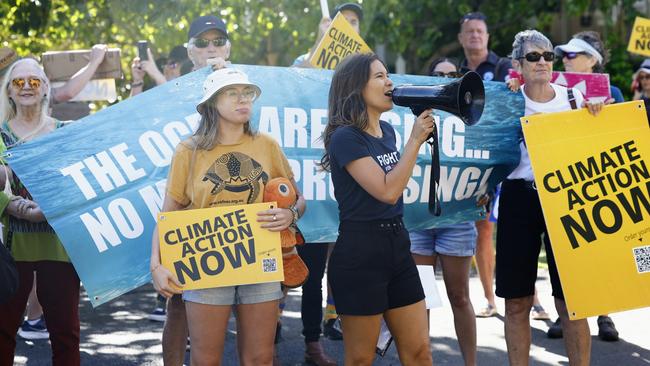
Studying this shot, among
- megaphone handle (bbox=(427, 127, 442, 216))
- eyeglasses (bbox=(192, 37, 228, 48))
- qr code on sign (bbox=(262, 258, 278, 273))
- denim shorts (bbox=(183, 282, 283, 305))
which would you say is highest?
eyeglasses (bbox=(192, 37, 228, 48))

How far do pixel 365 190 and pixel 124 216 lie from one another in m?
1.72

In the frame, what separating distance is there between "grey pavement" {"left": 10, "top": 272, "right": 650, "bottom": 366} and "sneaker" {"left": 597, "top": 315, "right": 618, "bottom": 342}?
2.3 inches

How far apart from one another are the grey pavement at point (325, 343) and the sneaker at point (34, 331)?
0.10m

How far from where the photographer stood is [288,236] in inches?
191

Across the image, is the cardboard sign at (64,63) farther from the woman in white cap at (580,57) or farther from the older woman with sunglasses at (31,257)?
the woman in white cap at (580,57)

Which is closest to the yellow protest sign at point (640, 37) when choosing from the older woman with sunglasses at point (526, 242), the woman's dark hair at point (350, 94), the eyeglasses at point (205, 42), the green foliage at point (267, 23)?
the older woman with sunglasses at point (526, 242)

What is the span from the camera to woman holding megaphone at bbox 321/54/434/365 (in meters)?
4.54

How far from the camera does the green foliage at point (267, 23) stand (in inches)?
605

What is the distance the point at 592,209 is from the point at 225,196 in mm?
2012

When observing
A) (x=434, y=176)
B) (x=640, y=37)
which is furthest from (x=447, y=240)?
(x=640, y=37)

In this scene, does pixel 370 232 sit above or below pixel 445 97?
below

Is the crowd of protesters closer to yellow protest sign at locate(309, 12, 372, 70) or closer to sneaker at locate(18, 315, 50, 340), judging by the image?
yellow protest sign at locate(309, 12, 372, 70)

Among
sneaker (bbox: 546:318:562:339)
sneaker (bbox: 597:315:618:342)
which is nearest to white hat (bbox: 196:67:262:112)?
sneaker (bbox: 546:318:562:339)

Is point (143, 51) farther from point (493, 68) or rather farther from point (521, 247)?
point (521, 247)
